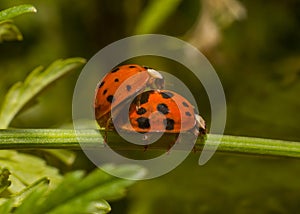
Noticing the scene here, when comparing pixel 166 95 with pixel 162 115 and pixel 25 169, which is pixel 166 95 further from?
pixel 25 169

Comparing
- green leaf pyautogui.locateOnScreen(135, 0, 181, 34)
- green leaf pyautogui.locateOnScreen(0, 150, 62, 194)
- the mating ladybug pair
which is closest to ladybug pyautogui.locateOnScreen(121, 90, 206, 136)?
the mating ladybug pair

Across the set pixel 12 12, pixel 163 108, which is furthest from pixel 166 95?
pixel 12 12

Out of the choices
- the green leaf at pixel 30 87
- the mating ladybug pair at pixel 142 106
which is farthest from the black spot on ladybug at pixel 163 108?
the green leaf at pixel 30 87

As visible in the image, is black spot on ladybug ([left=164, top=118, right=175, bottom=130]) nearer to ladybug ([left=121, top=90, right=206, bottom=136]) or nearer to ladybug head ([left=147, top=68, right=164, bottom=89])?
ladybug ([left=121, top=90, right=206, bottom=136])

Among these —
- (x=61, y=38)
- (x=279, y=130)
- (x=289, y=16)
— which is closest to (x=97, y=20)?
(x=61, y=38)

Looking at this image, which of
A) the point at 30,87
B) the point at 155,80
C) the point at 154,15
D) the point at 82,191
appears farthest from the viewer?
the point at 154,15

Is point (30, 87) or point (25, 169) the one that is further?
point (30, 87)

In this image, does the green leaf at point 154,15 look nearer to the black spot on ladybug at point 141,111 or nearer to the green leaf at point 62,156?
the green leaf at point 62,156
